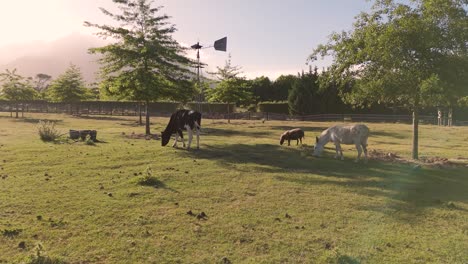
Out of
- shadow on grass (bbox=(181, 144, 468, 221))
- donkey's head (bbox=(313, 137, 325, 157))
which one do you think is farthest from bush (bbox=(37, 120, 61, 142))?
donkey's head (bbox=(313, 137, 325, 157))

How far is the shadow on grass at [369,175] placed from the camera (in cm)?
1045

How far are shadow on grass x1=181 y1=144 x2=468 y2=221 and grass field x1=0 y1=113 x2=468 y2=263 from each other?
0.04 metres

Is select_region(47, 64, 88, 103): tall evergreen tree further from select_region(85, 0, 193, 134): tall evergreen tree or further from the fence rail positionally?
select_region(85, 0, 193, 134): tall evergreen tree

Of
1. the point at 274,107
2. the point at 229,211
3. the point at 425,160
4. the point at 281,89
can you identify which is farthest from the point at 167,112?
the point at 229,211

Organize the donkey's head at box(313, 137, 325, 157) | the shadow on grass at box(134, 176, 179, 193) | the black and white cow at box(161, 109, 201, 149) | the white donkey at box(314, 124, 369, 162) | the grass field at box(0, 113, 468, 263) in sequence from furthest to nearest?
the black and white cow at box(161, 109, 201, 149), the donkey's head at box(313, 137, 325, 157), the white donkey at box(314, 124, 369, 162), the shadow on grass at box(134, 176, 179, 193), the grass field at box(0, 113, 468, 263)

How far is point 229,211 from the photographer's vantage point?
9086 mm

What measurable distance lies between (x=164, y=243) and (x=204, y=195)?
341cm

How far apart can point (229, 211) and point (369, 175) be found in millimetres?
6758

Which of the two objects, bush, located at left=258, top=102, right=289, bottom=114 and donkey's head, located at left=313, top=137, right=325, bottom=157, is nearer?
donkey's head, located at left=313, top=137, right=325, bottom=157

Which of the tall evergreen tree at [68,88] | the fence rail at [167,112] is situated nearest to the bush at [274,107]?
the fence rail at [167,112]

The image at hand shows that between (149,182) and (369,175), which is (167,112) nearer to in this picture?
(369,175)

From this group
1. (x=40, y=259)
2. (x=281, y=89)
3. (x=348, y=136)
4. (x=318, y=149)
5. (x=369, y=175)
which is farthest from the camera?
(x=281, y=89)

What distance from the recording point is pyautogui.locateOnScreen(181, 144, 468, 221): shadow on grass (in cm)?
1045

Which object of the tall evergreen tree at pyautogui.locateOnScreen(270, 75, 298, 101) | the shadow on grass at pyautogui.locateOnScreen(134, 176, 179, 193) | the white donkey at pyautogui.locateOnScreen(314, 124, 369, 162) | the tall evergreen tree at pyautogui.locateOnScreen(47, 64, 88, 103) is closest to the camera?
the shadow on grass at pyautogui.locateOnScreen(134, 176, 179, 193)
